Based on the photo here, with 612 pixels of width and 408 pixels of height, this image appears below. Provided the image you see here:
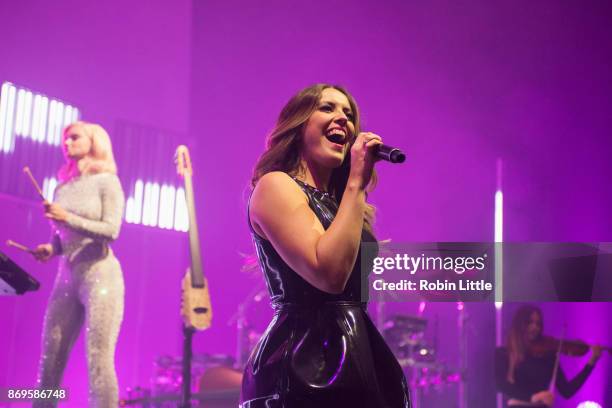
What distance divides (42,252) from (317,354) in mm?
2657

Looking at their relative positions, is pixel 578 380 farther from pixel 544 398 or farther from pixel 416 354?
pixel 416 354

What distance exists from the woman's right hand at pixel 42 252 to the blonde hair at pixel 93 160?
1.36ft

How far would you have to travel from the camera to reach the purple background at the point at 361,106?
5.33 metres

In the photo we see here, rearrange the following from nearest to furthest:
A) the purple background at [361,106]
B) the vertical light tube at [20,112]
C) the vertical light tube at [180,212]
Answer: the vertical light tube at [20,112] < the purple background at [361,106] < the vertical light tube at [180,212]

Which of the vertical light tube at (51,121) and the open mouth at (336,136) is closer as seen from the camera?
the open mouth at (336,136)

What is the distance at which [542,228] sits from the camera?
5648mm

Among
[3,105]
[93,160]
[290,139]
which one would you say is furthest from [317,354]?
[3,105]

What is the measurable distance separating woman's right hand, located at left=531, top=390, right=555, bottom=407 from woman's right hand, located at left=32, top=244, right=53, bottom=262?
11.4 feet

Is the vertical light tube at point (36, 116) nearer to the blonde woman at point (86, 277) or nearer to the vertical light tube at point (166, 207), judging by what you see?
the vertical light tube at point (166, 207)

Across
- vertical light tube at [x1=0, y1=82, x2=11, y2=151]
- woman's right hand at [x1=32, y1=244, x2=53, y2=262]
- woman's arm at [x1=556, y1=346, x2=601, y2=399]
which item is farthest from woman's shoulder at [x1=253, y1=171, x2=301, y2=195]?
woman's arm at [x1=556, y1=346, x2=601, y2=399]

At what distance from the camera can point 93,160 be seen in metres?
3.87

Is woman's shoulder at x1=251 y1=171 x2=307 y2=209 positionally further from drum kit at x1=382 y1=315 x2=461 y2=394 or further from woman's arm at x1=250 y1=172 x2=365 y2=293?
drum kit at x1=382 y1=315 x2=461 y2=394

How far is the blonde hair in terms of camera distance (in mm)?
3850

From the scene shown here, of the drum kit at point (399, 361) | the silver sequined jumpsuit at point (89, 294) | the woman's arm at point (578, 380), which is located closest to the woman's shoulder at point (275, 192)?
the silver sequined jumpsuit at point (89, 294)
